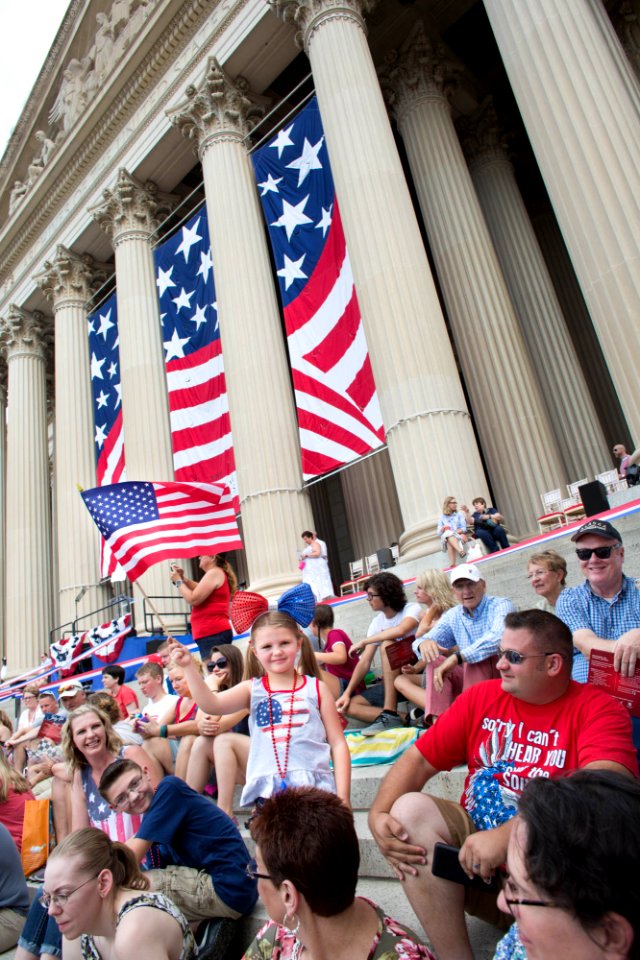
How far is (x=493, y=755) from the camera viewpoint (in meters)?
2.89

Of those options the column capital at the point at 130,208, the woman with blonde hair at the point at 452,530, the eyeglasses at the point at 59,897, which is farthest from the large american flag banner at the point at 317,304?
the eyeglasses at the point at 59,897

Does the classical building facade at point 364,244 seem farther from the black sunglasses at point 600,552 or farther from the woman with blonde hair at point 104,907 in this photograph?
the woman with blonde hair at point 104,907

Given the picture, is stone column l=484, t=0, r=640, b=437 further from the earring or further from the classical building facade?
the earring

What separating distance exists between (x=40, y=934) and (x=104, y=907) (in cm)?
109

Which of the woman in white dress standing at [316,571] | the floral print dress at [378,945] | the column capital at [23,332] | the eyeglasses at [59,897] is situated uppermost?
the column capital at [23,332]

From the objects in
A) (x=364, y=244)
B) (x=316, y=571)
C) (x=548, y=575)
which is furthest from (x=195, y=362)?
(x=548, y=575)

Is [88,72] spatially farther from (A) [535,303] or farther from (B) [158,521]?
(B) [158,521]

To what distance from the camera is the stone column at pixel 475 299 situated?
1458 cm

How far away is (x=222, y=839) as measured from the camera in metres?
3.63

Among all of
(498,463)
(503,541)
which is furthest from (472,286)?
(503,541)

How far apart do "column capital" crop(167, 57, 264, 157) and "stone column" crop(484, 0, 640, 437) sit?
7453 millimetres

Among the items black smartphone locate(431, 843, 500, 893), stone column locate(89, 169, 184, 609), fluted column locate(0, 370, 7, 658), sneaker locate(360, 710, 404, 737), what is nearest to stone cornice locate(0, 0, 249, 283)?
stone column locate(89, 169, 184, 609)

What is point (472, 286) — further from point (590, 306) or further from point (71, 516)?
point (71, 516)

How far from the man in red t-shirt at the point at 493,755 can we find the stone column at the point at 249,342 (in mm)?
9999
